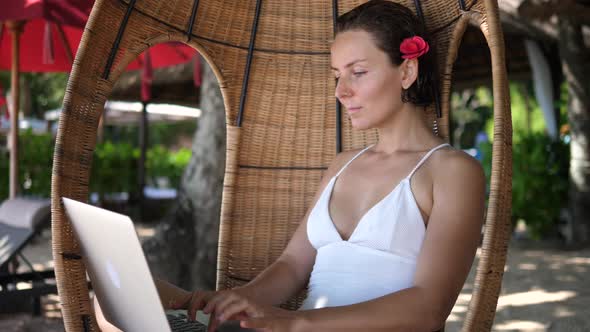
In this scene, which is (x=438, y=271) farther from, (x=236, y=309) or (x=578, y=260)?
(x=578, y=260)

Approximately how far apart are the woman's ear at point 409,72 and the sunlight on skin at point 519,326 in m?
2.26

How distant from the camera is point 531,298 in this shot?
4359 millimetres

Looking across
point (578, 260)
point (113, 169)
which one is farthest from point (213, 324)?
point (113, 169)

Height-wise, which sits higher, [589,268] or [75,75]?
[75,75]

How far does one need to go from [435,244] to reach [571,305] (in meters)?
3.02

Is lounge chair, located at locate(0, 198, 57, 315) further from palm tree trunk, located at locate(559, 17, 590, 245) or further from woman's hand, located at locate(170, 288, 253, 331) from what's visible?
palm tree trunk, located at locate(559, 17, 590, 245)

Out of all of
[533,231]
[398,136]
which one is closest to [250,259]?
[398,136]

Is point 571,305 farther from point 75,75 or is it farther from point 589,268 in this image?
point 75,75

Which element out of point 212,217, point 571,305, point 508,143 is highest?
point 508,143

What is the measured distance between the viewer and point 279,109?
7.95 feet

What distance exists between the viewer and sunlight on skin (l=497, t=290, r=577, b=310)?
166 inches

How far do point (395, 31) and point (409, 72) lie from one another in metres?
0.12

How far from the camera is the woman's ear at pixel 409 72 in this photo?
1747 mm

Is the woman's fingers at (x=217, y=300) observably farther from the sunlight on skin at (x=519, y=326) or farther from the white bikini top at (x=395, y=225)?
the sunlight on skin at (x=519, y=326)
